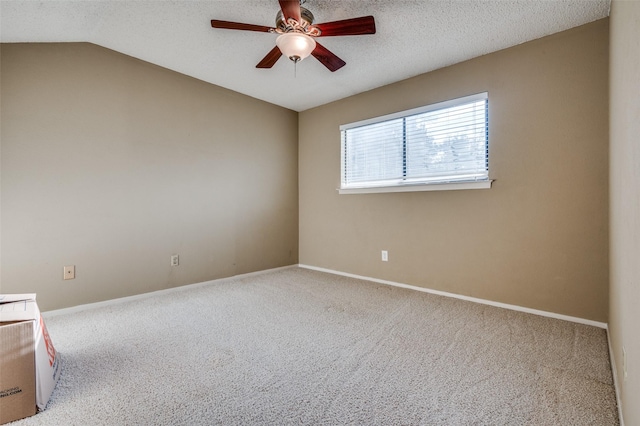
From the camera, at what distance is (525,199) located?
257 cm

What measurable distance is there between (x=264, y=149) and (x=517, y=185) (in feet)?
9.89

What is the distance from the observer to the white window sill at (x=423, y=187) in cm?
281

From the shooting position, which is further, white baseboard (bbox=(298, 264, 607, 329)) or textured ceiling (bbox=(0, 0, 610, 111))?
white baseboard (bbox=(298, 264, 607, 329))

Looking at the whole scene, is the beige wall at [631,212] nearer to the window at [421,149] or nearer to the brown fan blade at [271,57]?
the window at [421,149]

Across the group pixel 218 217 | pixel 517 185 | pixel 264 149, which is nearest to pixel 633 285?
pixel 517 185

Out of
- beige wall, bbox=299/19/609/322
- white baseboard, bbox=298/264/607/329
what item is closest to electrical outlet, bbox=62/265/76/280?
white baseboard, bbox=298/264/607/329

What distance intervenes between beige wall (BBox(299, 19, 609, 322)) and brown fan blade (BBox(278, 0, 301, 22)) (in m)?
1.88

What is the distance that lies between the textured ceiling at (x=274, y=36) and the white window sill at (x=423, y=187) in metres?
1.21

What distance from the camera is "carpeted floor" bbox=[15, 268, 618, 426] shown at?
132 cm

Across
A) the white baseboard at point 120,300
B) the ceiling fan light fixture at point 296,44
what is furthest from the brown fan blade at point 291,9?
the white baseboard at point 120,300

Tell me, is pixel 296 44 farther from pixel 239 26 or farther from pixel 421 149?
pixel 421 149

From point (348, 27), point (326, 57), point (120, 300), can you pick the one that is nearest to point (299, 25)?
point (348, 27)

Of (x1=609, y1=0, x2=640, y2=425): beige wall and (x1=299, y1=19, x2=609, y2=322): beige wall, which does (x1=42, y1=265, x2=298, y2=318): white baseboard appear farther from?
(x1=609, y1=0, x2=640, y2=425): beige wall

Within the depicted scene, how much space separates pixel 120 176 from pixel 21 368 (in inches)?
79.0
